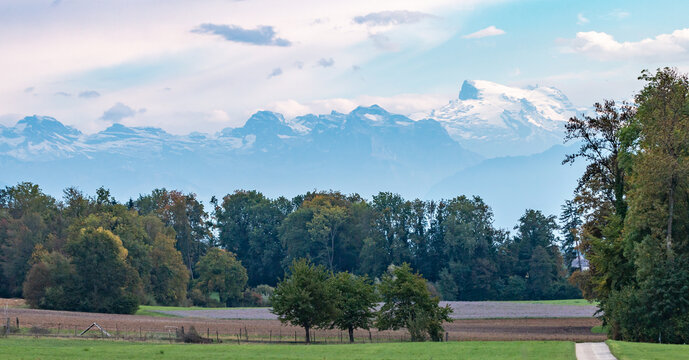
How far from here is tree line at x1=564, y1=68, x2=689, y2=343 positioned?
52.2m

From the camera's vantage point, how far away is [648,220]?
53.8 m

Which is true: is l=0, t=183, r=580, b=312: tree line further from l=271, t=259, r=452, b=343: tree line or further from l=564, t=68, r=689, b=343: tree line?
l=564, t=68, r=689, b=343: tree line

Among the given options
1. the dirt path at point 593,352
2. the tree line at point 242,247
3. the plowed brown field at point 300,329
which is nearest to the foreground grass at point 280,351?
the dirt path at point 593,352

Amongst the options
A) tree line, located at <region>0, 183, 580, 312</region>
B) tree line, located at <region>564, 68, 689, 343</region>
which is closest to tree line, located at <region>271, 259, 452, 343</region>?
tree line, located at <region>564, 68, 689, 343</region>

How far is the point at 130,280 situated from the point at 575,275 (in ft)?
182

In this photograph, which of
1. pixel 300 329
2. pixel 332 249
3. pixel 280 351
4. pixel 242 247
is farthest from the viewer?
pixel 242 247

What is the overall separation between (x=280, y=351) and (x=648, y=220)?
26975 millimetres

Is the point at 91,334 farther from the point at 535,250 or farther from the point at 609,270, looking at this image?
the point at 535,250

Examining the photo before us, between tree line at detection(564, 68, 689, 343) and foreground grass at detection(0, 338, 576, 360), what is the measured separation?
9053 mm

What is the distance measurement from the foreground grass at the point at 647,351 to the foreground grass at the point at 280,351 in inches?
95.7

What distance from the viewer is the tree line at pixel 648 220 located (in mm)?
52156

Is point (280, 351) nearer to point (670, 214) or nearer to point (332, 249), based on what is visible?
point (670, 214)

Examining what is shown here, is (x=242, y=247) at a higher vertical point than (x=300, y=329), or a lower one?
higher

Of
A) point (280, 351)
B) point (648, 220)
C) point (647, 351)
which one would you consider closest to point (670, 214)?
point (648, 220)
